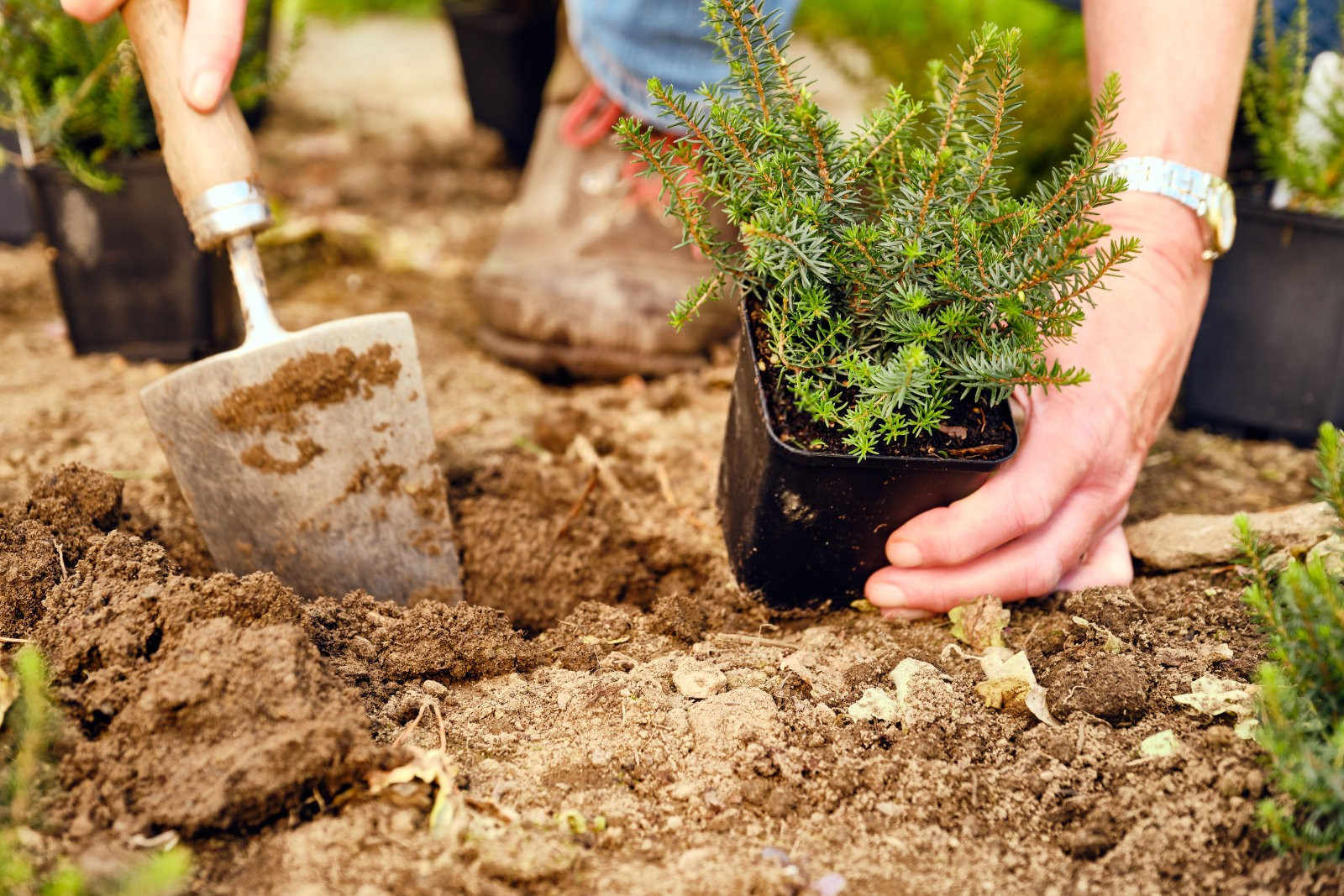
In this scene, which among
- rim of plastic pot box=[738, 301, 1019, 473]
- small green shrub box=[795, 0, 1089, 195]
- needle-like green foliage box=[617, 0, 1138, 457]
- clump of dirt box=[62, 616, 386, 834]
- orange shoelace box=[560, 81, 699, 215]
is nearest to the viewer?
clump of dirt box=[62, 616, 386, 834]

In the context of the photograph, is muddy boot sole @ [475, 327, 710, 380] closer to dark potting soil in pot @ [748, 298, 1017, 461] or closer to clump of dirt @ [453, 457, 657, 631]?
clump of dirt @ [453, 457, 657, 631]

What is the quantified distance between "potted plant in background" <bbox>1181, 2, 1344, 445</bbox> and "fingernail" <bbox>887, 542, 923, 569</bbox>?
1.22 meters

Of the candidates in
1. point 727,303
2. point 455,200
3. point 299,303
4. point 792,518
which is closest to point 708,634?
point 792,518

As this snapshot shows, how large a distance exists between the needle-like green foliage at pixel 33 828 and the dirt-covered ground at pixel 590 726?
0.03 metres

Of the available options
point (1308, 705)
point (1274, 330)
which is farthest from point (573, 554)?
point (1274, 330)

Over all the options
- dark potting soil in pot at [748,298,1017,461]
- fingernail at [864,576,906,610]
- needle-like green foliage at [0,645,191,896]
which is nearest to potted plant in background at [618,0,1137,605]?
dark potting soil in pot at [748,298,1017,461]

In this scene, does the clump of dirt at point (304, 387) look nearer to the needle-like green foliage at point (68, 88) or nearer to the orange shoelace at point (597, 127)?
the needle-like green foliage at point (68, 88)

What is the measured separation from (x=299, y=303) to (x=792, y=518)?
72.0 inches

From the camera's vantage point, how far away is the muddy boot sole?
104 inches

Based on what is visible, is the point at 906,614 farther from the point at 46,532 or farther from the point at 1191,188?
the point at 46,532

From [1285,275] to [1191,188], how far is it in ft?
1.87

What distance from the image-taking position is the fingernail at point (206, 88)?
166 centimetres

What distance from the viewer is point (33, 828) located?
1.09 m

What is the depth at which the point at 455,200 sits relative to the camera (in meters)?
3.67
